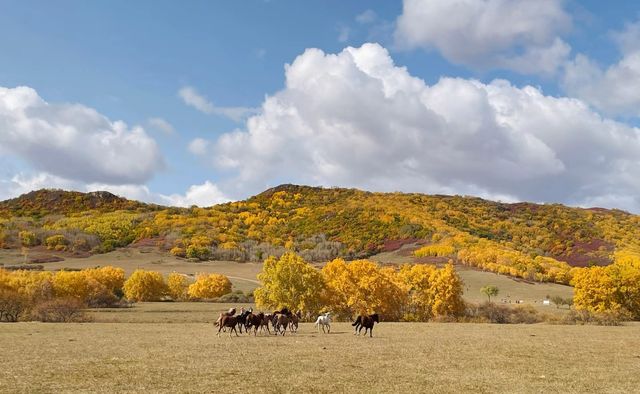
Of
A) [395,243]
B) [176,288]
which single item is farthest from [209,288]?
[395,243]

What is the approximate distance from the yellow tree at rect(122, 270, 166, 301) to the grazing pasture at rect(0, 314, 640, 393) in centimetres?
5550

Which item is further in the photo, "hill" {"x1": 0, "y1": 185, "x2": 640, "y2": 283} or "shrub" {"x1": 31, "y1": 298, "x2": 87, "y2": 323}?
"hill" {"x1": 0, "y1": 185, "x2": 640, "y2": 283}

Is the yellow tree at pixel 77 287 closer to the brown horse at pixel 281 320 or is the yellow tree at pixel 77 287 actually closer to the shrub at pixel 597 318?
the brown horse at pixel 281 320

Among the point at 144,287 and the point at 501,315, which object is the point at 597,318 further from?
the point at 144,287

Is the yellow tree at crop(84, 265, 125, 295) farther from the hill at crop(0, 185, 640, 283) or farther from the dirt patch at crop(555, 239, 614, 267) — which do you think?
the dirt patch at crop(555, 239, 614, 267)

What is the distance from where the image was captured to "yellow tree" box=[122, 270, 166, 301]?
8650 cm

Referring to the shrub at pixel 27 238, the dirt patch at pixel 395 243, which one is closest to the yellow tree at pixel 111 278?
the shrub at pixel 27 238

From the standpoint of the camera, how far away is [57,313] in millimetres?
48469

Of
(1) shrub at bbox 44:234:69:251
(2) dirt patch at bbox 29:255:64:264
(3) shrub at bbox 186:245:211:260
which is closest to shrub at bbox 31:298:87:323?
(2) dirt patch at bbox 29:255:64:264

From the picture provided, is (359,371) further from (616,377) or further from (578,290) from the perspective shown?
(578,290)

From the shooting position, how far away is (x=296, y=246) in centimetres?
17125

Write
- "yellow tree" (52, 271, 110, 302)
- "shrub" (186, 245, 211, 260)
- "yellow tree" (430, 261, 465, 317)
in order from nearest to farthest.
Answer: "yellow tree" (430, 261, 465, 317) < "yellow tree" (52, 271, 110, 302) < "shrub" (186, 245, 211, 260)

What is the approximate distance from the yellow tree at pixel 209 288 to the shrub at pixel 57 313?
44.8m

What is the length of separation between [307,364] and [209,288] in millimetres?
77119
